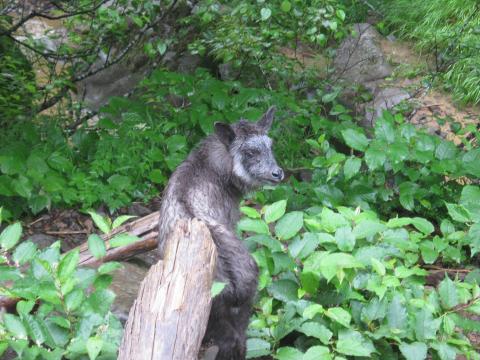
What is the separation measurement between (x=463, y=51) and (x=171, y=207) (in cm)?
540

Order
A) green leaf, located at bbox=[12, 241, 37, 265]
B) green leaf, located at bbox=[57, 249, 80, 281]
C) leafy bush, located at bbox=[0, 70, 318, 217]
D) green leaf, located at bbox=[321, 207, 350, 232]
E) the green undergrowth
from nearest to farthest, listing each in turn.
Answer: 1. green leaf, located at bbox=[57, 249, 80, 281]
2. green leaf, located at bbox=[12, 241, 37, 265]
3. green leaf, located at bbox=[321, 207, 350, 232]
4. leafy bush, located at bbox=[0, 70, 318, 217]
5. the green undergrowth

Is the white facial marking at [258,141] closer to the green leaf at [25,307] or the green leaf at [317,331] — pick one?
the green leaf at [317,331]

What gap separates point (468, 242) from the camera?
5.28 m

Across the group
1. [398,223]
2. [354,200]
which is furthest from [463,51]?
[398,223]

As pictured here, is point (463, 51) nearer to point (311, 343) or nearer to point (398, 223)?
point (398, 223)

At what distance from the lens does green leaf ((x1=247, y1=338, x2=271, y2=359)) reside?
4.19m

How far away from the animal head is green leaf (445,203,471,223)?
56.0 inches

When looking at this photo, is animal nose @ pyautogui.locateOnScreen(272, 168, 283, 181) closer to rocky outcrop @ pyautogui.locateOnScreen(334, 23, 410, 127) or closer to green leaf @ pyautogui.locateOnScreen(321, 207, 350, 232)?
green leaf @ pyautogui.locateOnScreen(321, 207, 350, 232)

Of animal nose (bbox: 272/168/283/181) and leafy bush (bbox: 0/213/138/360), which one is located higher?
leafy bush (bbox: 0/213/138/360)

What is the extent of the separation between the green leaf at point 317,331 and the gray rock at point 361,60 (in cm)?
562

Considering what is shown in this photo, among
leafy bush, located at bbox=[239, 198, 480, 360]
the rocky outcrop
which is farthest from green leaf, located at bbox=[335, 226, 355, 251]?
the rocky outcrop

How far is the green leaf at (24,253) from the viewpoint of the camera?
376 cm

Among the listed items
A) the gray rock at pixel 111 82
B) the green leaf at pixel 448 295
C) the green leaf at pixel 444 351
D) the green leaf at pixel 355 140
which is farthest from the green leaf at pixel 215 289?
the gray rock at pixel 111 82

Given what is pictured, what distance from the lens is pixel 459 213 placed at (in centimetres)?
520
